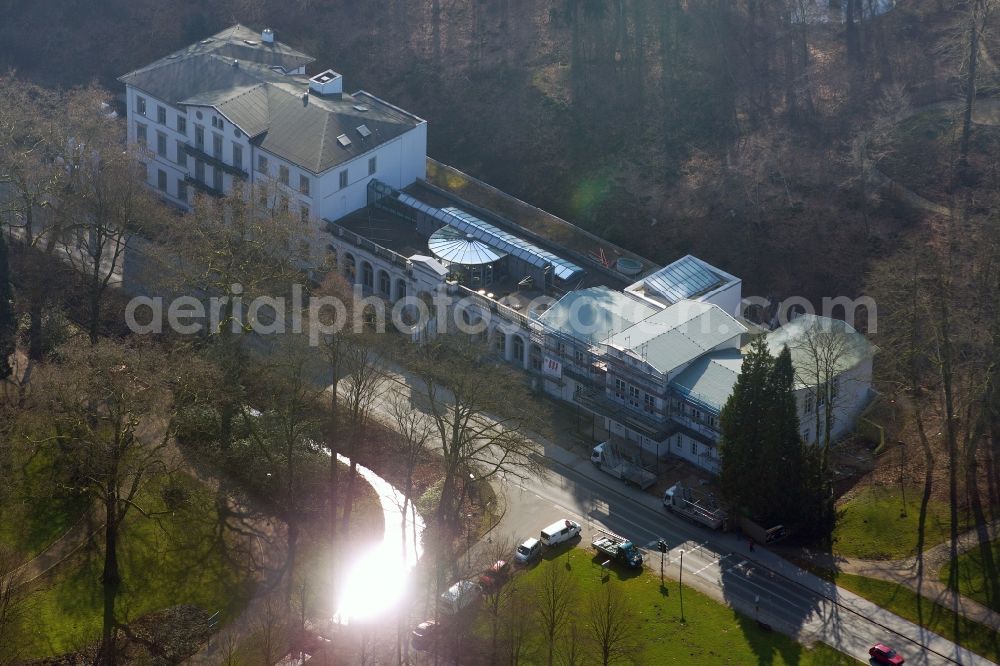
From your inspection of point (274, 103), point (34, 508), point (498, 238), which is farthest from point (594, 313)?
point (34, 508)

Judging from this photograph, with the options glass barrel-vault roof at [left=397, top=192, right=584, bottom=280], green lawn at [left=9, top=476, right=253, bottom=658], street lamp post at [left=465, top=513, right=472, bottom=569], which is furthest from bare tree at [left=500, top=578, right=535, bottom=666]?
glass barrel-vault roof at [left=397, top=192, right=584, bottom=280]

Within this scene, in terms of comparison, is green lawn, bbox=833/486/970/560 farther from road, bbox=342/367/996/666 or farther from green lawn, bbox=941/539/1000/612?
road, bbox=342/367/996/666

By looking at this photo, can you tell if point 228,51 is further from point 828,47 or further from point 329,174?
point 828,47

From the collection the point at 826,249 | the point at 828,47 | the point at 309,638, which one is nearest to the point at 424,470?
the point at 309,638

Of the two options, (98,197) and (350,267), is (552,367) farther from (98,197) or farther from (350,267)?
(98,197)

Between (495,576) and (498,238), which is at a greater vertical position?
(498,238)
